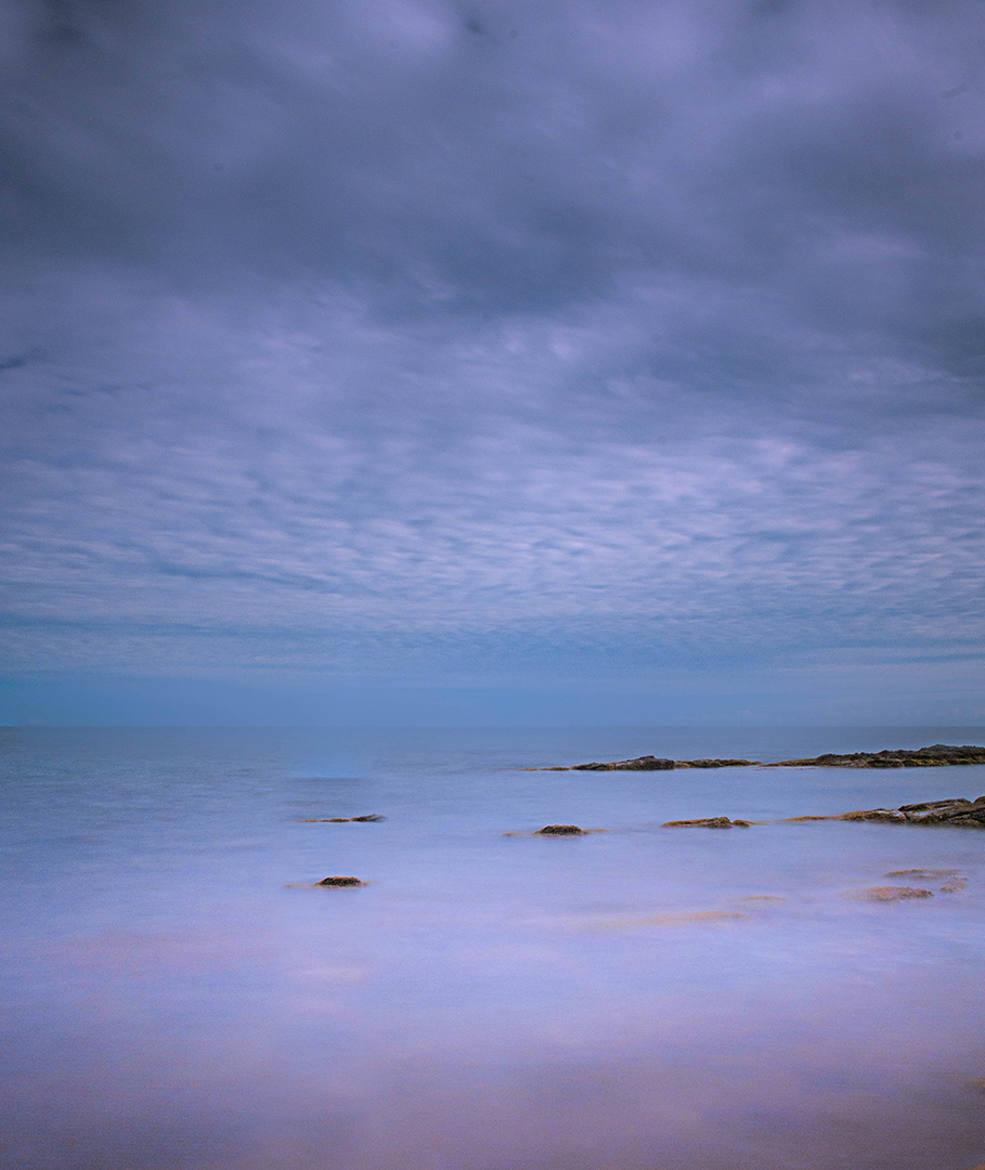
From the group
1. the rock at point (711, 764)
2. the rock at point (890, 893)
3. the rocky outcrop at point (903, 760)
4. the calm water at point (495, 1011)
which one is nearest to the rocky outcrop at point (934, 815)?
the calm water at point (495, 1011)

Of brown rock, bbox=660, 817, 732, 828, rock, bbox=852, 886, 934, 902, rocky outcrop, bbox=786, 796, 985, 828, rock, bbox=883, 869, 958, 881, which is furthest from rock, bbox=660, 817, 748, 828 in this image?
rock, bbox=852, 886, 934, 902

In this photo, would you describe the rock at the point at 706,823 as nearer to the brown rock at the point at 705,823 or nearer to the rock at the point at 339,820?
the brown rock at the point at 705,823

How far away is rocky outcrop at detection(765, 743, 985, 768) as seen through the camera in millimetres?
47188

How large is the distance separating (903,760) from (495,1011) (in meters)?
46.3

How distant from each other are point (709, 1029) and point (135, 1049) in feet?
15.6

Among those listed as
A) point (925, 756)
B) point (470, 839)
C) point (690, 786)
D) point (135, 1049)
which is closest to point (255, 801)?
point (470, 839)

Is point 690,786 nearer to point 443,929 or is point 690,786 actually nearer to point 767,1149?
point 443,929

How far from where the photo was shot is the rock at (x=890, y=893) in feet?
39.8

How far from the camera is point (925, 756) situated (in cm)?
4912

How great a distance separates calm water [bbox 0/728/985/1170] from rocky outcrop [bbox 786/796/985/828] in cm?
278

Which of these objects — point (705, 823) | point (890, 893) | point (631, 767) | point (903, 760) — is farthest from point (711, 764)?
point (890, 893)

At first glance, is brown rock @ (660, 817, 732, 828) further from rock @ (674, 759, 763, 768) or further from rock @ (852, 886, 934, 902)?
rock @ (674, 759, 763, 768)

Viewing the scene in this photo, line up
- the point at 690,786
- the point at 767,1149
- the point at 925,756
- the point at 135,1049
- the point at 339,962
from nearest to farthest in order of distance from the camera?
1. the point at 767,1149
2. the point at 135,1049
3. the point at 339,962
4. the point at 690,786
5. the point at 925,756

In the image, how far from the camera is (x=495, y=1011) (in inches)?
309
